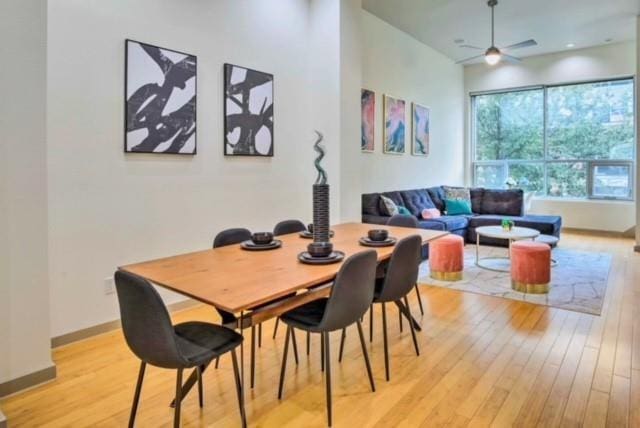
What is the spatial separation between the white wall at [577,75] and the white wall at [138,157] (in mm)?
5380

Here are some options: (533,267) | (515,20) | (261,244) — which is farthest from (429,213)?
(261,244)

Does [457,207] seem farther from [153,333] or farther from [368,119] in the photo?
[153,333]

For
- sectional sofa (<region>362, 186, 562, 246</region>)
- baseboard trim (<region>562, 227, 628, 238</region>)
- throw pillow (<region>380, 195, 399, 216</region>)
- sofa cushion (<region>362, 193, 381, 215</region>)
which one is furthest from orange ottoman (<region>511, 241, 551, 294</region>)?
baseboard trim (<region>562, 227, 628, 238</region>)

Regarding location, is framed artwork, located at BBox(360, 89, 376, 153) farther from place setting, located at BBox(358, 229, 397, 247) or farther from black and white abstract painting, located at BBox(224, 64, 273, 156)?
place setting, located at BBox(358, 229, 397, 247)

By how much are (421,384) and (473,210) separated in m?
5.44

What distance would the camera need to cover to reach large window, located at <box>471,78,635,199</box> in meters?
7.19

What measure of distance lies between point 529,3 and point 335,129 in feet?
11.0

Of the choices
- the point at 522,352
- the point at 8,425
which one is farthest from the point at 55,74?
the point at 522,352

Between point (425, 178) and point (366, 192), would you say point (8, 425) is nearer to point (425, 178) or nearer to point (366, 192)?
point (366, 192)

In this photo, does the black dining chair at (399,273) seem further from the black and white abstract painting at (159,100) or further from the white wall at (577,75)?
the white wall at (577,75)

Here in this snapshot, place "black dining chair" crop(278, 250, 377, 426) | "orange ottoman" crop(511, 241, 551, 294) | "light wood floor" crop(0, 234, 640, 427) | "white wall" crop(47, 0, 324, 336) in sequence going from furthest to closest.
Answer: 1. "orange ottoman" crop(511, 241, 551, 294)
2. "white wall" crop(47, 0, 324, 336)
3. "light wood floor" crop(0, 234, 640, 427)
4. "black dining chair" crop(278, 250, 377, 426)

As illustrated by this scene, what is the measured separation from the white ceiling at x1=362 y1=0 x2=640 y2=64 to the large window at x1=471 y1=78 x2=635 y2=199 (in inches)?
37.1

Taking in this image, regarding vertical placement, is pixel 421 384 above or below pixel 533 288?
below

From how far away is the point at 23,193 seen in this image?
2252 mm
